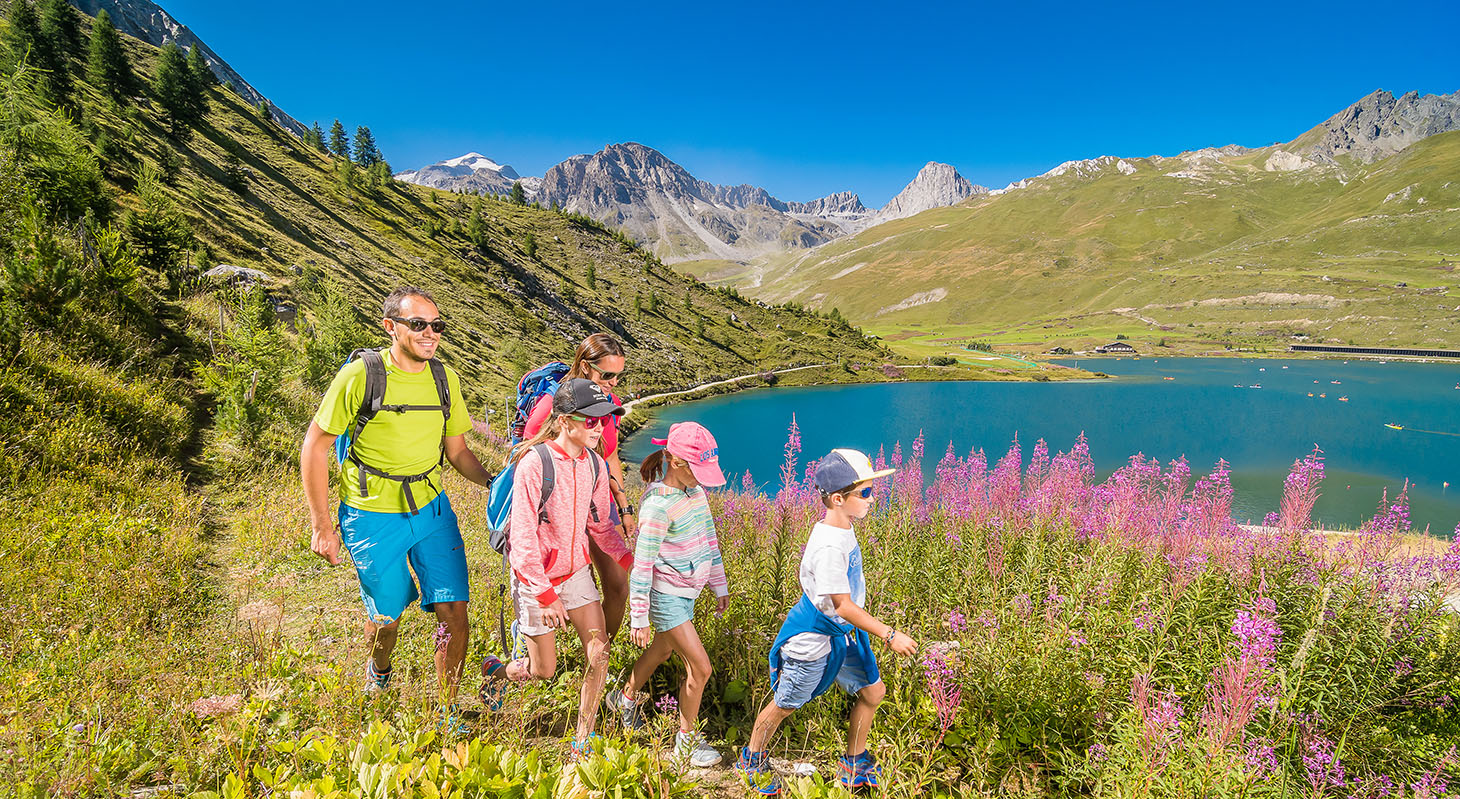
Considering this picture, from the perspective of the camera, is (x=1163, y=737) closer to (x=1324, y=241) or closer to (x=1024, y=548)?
(x=1024, y=548)

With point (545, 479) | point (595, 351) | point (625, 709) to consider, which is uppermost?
point (595, 351)

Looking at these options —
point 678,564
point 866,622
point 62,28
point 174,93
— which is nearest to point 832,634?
point 866,622

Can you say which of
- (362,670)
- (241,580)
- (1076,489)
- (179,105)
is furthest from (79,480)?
(179,105)

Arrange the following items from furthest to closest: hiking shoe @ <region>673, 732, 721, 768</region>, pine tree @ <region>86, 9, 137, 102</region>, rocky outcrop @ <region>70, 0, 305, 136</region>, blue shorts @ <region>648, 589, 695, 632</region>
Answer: rocky outcrop @ <region>70, 0, 305, 136</region> → pine tree @ <region>86, 9, 137, 102</region> → blue shorts @ <region>648, 589, 695, 632</region> → hiking shoe @ <region>673, 732, 721, 768</region>

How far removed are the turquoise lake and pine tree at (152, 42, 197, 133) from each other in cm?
4973

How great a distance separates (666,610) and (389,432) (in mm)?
2059

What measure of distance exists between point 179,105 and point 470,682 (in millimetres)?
70906

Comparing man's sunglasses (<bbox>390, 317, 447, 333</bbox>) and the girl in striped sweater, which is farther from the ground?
man's sunglasses (<bbox>390, 317, 447, 333</bbox>)

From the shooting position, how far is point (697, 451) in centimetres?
328

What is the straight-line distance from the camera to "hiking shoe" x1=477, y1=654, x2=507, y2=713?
11.1ft

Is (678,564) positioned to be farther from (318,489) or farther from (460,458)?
(318,489)

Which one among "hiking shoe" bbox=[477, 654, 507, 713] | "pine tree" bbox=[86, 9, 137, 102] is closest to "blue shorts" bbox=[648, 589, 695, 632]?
"hiking shoe" bbox=[477, 654, 507, 713]

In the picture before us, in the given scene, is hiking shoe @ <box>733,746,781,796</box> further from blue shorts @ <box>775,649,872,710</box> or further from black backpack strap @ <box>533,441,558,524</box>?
black backpack strap @ <box>533,441,558,524</box>

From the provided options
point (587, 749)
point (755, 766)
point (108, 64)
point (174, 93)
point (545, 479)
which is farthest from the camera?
point (174, 93)
